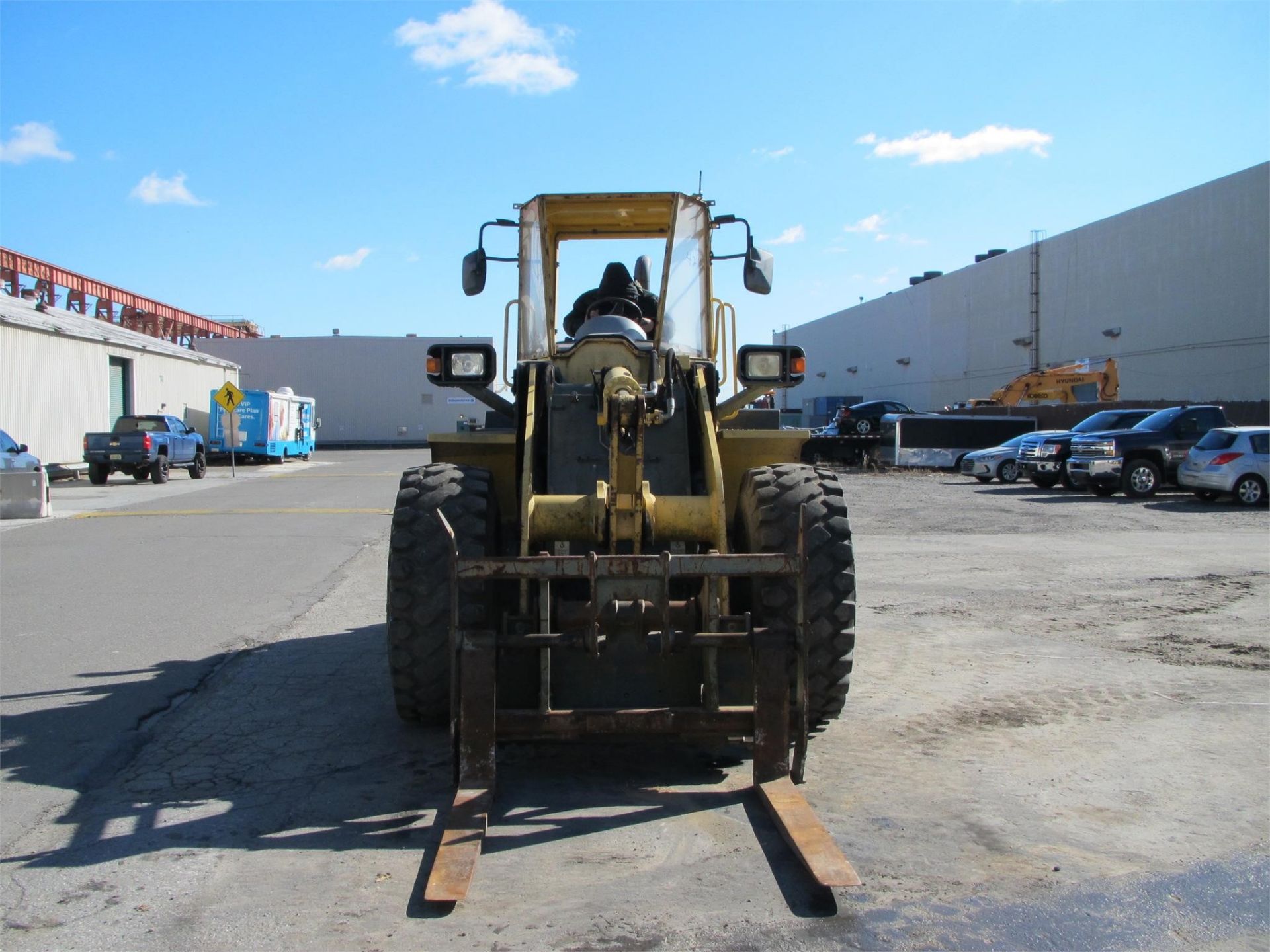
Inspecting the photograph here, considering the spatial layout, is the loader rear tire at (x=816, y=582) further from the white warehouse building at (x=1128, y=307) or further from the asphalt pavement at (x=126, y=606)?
the white warehouse building at (x=1128, y=307)

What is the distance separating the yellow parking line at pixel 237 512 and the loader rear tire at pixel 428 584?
14654 mm

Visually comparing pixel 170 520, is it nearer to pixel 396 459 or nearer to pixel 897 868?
pixel 897 868

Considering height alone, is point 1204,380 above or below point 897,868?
above

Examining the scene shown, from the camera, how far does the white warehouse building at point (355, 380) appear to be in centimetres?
6197

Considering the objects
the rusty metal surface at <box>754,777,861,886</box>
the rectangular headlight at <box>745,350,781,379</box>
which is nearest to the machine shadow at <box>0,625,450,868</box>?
the rusty metal surface at <box>754,777,861,886</box>

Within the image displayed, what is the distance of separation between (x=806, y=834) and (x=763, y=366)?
2.91 metres

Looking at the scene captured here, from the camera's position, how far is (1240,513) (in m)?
18.4

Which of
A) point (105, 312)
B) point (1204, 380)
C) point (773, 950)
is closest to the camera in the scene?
point (773, 950)

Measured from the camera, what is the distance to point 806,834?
13.3 feet

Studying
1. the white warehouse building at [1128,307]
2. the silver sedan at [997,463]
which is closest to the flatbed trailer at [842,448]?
the silver sedan at [997,463]

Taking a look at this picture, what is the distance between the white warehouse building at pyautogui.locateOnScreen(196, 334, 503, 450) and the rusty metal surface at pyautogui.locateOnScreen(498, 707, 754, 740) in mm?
57866

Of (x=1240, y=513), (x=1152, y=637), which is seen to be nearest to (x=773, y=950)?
(x=1152, y=637)

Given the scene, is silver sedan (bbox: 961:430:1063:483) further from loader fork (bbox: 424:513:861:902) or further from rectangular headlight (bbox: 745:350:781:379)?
loader fork (bbox: 424:513:861:902)

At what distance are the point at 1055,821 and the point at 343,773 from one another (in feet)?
10.4
